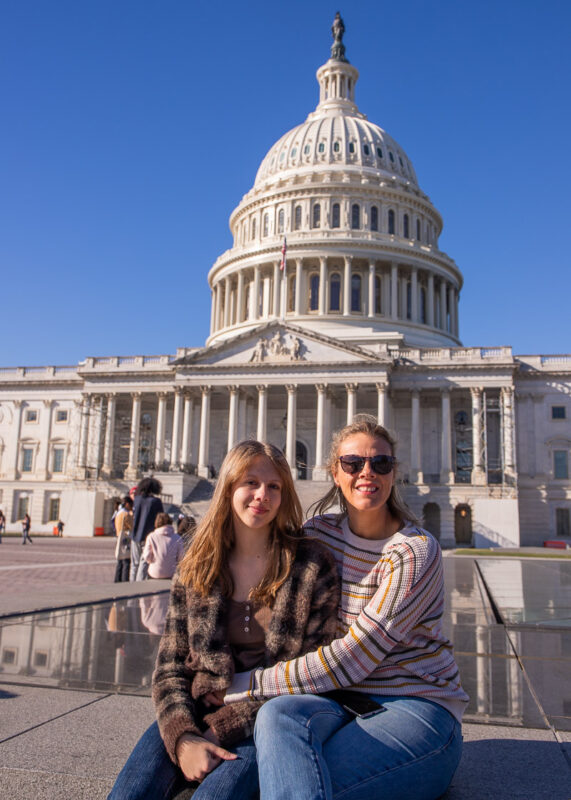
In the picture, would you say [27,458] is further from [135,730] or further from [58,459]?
[135,730]

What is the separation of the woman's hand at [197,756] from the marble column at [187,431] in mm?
53720

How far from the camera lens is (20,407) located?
69.1 m

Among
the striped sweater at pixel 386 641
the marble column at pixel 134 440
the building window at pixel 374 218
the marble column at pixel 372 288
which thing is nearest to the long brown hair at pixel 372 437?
the striped sweater at pixel 386 641

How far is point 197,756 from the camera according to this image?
3.86 m

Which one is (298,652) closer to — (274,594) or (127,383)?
(274,594)

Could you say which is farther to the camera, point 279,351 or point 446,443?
point 279,351

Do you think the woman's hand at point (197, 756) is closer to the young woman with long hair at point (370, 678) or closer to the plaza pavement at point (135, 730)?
the young woman with long hair at point (370, 678)

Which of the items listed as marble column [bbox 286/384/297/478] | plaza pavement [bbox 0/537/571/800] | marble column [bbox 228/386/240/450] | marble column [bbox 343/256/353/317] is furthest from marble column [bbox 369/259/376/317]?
plaza pavement [bbox 0/537/571/800]

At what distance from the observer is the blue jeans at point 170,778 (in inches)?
143

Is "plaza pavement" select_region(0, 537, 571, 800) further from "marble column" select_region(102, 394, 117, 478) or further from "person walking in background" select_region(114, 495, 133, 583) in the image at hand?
"marble column" select_region(102, 394, 117, 478)

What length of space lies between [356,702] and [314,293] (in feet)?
223

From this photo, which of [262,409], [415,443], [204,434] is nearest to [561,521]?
[415,443]

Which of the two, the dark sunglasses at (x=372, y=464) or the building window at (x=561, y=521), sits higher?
the dark sunglasses at (x=372, y=464)

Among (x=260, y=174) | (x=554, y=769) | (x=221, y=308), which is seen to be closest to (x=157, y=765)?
(x=554, y=769)
